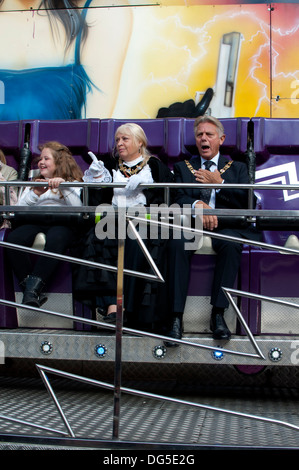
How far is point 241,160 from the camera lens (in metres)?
3.45

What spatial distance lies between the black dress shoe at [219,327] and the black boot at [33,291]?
0.86 m

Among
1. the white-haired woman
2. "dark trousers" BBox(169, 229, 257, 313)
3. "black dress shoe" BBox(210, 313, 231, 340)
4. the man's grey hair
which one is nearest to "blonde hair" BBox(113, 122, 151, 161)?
the white-haired woman

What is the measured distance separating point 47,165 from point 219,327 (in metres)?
1.41

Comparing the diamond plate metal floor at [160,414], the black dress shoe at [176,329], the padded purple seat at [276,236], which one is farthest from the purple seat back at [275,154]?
the diamond plate metal floor at [160,414]

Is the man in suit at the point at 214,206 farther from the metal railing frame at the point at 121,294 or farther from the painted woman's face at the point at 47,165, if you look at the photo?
the painted woman's face at the point at 47,165

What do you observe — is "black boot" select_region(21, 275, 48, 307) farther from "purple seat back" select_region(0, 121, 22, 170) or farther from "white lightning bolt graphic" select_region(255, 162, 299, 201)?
"white lightning bolt graphic" select_region(255, 162, 299, 201)

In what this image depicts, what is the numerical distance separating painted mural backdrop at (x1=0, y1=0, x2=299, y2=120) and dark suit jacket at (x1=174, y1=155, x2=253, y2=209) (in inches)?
40.8

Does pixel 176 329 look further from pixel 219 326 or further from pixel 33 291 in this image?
pixel 33 291

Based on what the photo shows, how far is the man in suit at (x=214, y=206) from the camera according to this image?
8.55ft

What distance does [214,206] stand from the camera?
3086mm

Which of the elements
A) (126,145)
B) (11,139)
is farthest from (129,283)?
(11,139)

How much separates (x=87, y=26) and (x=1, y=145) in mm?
1346

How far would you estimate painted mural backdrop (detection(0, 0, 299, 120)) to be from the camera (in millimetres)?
4113
